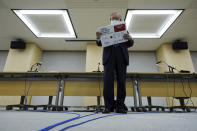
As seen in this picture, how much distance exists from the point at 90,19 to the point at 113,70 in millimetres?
2709

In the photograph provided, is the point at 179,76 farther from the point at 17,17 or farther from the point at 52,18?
the point at 17,17

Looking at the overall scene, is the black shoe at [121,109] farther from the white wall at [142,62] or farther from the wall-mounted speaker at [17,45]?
the wall-mounted speaker at [17,45]

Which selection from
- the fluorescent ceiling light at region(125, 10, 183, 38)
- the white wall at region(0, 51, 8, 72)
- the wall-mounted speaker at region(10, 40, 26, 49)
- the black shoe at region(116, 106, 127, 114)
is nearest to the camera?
the black shoe at region(116, 106, 127, 114)

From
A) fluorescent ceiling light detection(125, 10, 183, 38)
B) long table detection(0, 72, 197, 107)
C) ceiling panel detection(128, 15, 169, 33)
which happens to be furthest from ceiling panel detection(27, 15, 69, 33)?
ceiling panel detection(128, 15, 169, 33)

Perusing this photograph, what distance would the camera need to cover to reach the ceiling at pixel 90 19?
3186 millimetres

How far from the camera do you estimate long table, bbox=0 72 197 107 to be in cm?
267

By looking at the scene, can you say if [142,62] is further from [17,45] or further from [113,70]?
[17,45]

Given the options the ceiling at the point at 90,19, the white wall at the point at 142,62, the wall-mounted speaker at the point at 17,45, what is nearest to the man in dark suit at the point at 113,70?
the ceiling at the point at 90,19

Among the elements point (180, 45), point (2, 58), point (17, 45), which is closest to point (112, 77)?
point (180, 45)

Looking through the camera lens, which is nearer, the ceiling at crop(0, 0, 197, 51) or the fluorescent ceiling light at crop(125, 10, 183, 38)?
the ceiling at crop(0, 0, 197, 51)

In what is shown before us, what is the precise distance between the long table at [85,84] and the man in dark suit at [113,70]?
1.10m

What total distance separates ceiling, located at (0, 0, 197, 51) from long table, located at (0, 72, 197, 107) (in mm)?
1870

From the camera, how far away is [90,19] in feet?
12.5

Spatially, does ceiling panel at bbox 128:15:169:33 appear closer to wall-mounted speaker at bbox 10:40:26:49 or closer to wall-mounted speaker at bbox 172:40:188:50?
wall-mounted speaker at bbox 172:40:188:50
